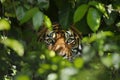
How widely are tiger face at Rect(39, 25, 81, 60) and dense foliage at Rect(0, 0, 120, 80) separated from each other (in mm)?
68

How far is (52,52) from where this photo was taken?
3.52 feet

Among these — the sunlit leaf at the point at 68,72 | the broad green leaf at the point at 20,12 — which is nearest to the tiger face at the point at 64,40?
the broad green leaf at the point at 20,12

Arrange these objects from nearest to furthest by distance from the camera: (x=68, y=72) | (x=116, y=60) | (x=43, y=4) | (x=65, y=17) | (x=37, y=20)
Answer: (x=68, y=72) < (x=116, y=60) < (x=37, y=20) < (x=43, y=4) < (x=65, y=17)

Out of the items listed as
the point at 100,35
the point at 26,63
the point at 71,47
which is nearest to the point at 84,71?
the point at 100,35

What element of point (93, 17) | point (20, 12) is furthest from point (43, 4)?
point (93, 17)

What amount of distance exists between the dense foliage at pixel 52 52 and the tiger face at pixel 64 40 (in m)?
0.07

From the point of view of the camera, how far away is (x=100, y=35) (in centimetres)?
97

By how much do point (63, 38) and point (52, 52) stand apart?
0.63 metres

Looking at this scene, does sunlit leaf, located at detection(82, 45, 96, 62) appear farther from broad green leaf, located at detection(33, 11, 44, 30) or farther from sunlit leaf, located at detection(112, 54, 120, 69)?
broad green leaf, located at detection(33, 11, 44, 30)

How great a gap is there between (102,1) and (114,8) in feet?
0.22

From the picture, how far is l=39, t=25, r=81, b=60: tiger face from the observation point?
1.67 m

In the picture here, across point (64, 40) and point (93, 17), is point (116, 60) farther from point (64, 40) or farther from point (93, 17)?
point (64, 40)

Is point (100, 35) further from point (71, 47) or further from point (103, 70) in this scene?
point (71, 47)

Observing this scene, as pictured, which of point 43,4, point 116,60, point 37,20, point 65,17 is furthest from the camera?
point 65,17
